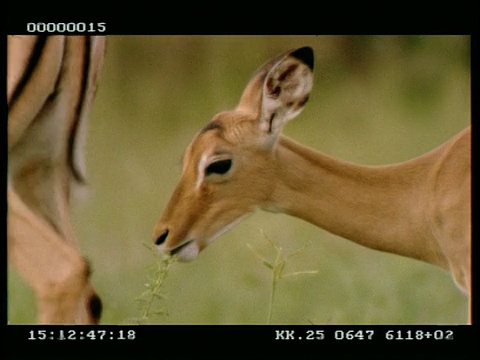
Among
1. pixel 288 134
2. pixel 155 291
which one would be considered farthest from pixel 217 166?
pixel 155 291

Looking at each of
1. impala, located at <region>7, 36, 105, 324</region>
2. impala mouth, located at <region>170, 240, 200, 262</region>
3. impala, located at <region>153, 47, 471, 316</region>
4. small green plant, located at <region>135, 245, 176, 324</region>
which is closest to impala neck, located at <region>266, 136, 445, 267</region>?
impala, located at <region>153, 47, 471, 316</region>

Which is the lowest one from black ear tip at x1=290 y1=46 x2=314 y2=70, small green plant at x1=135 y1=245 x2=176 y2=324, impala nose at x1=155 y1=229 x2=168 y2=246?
small green plant at x1=135 y1=245 x2=176 y2=324

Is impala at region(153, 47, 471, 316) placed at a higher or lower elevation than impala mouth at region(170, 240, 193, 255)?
higher

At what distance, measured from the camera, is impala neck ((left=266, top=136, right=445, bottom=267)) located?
20.3 feet

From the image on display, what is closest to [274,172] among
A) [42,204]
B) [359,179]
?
[359,179]

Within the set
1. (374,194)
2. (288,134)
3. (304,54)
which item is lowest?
(374,194)

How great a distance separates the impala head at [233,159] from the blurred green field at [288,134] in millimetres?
40

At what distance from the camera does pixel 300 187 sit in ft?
20.4

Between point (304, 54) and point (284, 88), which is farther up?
point (304, 54)

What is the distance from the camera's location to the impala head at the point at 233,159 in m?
6.15

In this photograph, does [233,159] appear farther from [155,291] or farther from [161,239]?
[155,291]

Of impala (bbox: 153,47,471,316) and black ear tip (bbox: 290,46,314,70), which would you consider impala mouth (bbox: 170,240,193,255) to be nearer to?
impala (bbox: 153,47,471,316)

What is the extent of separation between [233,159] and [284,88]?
0.88 feet

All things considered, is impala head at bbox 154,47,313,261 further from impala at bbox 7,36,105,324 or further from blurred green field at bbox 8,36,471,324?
impala at bbox 7,36,105,324
